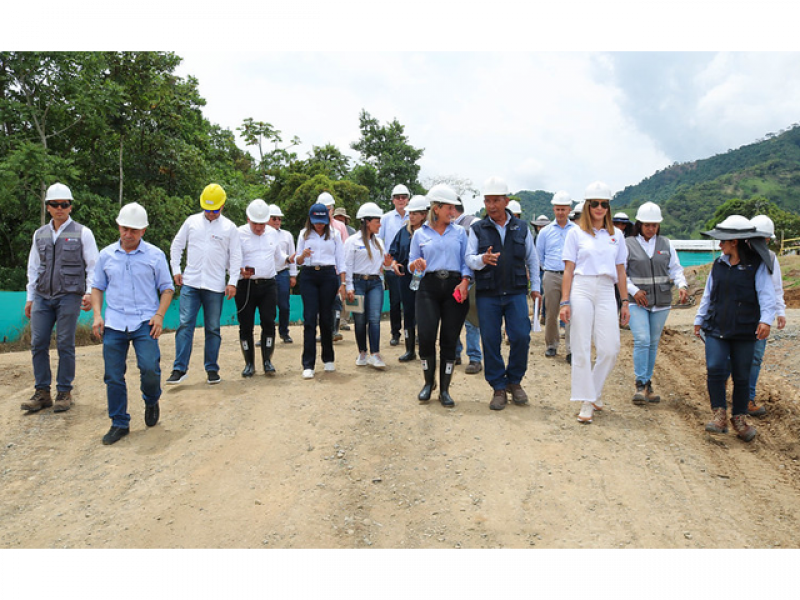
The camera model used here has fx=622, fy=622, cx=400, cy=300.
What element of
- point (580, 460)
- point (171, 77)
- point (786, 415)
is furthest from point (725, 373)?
point (171, 77)

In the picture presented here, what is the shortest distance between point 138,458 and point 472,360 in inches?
171

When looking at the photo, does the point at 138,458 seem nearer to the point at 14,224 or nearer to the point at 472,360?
the point at 472,360

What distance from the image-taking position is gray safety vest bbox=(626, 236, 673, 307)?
698cm

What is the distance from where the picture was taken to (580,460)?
529cm

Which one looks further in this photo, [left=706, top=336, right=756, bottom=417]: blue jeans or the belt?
the belt

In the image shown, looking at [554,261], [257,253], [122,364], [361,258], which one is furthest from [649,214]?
[122,364]

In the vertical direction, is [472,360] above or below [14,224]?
below

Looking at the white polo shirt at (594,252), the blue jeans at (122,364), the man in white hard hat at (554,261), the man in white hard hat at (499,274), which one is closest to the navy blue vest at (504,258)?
the man in white hard hat at (499,274)

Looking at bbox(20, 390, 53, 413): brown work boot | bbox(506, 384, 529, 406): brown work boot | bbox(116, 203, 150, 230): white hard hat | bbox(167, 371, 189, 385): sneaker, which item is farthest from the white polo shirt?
bbox(20, 390, 53, 413): brown work boot

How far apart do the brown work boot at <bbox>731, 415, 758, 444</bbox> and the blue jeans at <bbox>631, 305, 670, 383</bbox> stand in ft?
3.81

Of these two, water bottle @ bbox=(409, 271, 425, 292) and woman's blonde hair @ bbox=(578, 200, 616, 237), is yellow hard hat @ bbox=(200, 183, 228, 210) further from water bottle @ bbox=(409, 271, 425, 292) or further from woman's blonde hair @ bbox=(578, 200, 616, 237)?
woman's blonde hair @ bbox=(578, 200, 616, 237)

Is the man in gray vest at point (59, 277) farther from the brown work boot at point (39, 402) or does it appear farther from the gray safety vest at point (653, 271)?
the gray safety vest at point (653, 271)

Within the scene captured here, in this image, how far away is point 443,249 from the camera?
6516mm

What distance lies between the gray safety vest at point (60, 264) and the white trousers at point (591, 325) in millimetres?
5261
